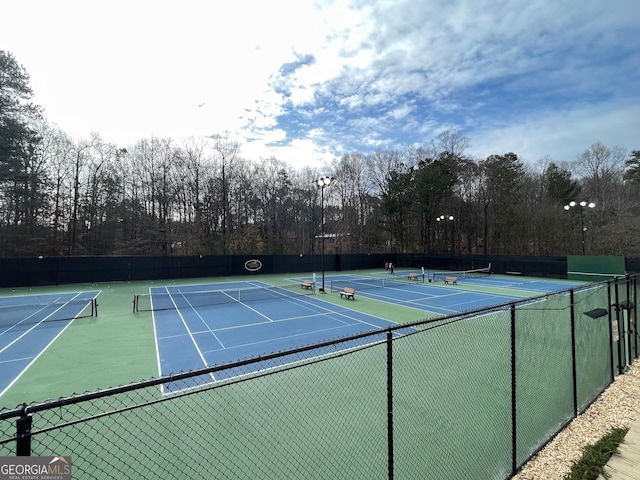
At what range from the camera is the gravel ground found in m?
4.27

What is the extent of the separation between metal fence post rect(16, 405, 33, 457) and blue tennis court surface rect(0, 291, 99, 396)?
770 cm

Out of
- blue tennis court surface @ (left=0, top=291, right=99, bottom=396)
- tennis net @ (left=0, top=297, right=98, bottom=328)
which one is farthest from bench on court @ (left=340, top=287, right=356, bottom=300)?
blue tennis court surface @ (left=0, top=291, right=99, bottom=396)

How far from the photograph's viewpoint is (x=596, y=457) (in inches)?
169

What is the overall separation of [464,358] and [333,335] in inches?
165

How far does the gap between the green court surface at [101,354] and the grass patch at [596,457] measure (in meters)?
8.13

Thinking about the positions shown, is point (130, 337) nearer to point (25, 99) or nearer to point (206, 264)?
point (206, 264)

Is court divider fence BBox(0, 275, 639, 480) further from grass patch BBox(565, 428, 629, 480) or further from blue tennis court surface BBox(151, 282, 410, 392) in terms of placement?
blue tennis court surface BBox(151, 282, 410, 392)

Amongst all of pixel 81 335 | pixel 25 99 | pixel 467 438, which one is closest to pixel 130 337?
pixel 81 335

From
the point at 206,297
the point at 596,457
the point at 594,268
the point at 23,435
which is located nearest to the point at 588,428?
the point at 596,457

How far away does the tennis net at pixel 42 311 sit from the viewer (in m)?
13.5

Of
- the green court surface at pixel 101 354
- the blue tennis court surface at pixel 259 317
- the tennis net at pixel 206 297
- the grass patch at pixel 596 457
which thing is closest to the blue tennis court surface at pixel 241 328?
the blue tennis court surface at pixel 259 317

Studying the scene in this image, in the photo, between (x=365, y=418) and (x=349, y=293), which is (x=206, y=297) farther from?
(x=365, y=418)

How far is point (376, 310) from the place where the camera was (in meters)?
15.3

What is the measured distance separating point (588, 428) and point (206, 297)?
59.9 ft
